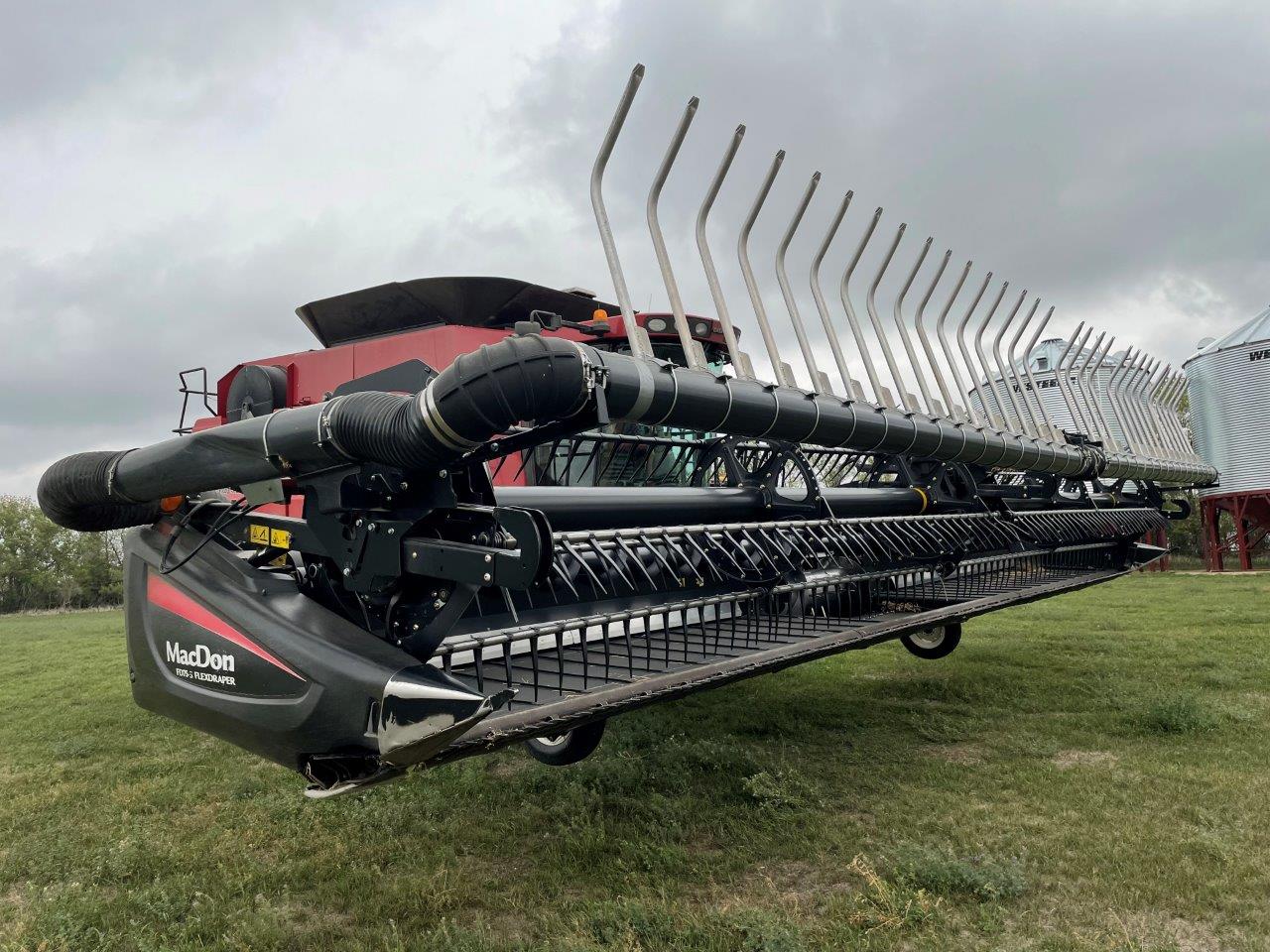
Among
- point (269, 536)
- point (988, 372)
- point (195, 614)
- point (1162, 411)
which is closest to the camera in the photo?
point (195, 614)

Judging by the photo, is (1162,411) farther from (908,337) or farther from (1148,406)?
(908,337)

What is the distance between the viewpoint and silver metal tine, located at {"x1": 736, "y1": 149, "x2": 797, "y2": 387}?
406 centimetres

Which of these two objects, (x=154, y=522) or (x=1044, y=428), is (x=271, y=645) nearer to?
(x=154, y=522)

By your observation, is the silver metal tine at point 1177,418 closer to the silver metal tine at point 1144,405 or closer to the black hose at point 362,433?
the silver metal tine at point 1144,405

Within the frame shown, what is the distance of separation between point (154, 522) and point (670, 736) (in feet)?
9.50

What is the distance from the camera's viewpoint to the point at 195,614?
8.68 ft

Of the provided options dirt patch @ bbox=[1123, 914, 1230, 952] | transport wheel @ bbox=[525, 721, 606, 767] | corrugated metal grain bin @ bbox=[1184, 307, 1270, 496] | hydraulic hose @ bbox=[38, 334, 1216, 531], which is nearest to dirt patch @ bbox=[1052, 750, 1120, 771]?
dirt patch @ bbox=[1123, 914, 1230, 952]

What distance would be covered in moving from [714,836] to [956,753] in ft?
5.73

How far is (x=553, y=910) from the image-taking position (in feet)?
9.24

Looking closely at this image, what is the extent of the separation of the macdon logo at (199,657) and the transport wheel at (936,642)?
19.4 ft

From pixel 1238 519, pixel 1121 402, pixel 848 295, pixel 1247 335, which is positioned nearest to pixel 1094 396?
pixel 1121 402

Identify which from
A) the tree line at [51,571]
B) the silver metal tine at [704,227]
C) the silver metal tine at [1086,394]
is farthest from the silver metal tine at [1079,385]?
the tree line at [51,571]

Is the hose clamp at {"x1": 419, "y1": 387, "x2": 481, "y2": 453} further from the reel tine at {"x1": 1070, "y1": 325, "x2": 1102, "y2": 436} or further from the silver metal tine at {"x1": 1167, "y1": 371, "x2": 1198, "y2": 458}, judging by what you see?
the silver metal tine at {"x1": 1167, "y1": 371, "x2": 1198, "y2": 458}

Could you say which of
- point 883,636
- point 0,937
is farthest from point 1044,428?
point 0,937
